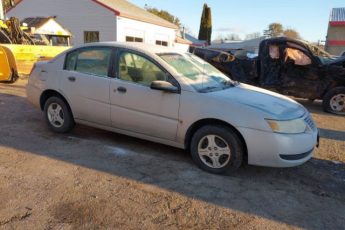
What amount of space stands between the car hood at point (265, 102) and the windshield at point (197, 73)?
207mm

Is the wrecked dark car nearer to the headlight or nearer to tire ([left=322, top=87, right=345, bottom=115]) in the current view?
tire ([left=322, top=87, right=345, bottom=115])

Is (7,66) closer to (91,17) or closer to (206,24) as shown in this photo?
(91,17)

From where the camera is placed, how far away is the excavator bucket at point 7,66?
10630 mm

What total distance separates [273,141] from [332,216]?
1011 mm

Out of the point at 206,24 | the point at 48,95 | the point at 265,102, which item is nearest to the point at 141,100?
the point at 265,102

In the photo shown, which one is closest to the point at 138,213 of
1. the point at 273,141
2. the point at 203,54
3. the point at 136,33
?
the point at 273,141

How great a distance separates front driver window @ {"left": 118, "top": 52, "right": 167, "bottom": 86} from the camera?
4951 millimetres

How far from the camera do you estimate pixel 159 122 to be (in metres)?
4.86

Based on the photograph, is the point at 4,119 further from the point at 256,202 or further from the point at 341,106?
the point at 341,106

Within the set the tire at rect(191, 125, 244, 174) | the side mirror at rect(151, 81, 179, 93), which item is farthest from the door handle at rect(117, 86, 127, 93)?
the tire at rect(191, 125, 244, 174)

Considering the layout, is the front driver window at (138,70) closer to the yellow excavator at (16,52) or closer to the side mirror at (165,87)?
the side mirror at (165,87)

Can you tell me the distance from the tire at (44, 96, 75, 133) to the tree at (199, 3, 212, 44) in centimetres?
4716

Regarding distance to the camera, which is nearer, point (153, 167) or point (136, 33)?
point (153, 167)

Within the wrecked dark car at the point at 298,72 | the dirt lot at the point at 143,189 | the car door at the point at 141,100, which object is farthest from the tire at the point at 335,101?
the car door at the point at 141,100
